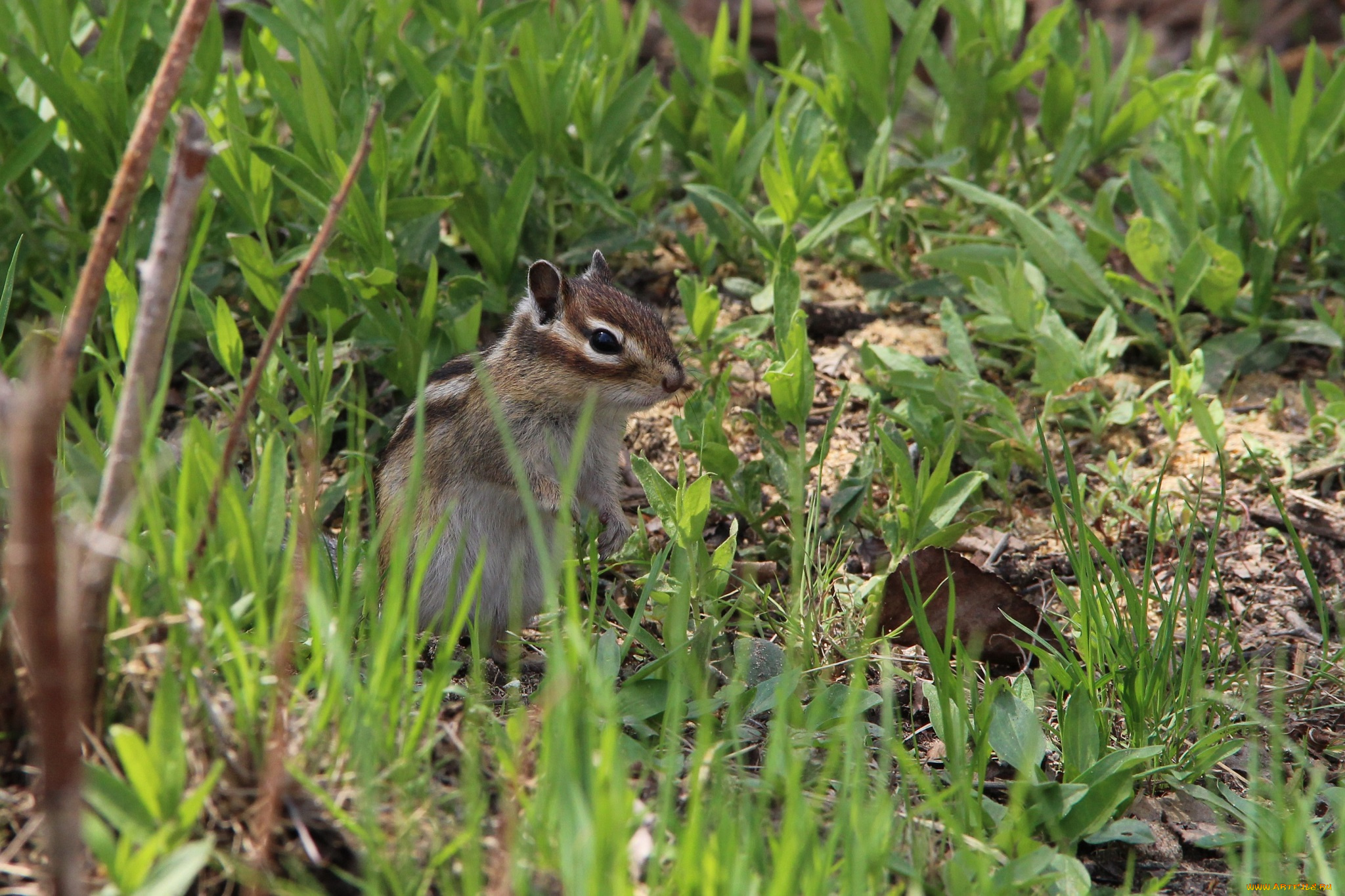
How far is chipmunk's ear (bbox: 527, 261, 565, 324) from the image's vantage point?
4.29m

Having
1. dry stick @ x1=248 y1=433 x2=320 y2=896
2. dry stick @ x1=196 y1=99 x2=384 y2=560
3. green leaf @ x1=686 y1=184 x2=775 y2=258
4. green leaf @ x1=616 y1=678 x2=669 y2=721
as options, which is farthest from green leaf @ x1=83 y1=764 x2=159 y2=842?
green leaf @ x1=686 y1=184 x2=775 y2=258

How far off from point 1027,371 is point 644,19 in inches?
90.1

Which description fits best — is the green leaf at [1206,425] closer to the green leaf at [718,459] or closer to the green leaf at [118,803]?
the green leaf at [718,459]

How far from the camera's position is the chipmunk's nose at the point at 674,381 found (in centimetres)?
423

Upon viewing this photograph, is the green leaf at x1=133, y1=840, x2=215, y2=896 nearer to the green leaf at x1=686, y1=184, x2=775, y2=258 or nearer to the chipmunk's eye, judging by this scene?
the chipmunk's eye

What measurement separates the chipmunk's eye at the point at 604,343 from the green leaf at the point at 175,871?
2.23m

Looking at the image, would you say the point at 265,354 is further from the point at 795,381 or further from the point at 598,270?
the point at 598,270

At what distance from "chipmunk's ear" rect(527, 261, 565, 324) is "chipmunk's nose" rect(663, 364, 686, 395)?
439 millimetres

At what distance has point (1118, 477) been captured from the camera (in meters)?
4.49

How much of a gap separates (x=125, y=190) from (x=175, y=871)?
1.21 metres

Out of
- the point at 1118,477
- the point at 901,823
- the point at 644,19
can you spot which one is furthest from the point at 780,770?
the point at 644,19

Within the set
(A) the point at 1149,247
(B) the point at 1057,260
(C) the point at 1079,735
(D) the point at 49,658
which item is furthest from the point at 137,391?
(A) the point at 1149,247

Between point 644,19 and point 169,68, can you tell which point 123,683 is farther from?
point 644,19

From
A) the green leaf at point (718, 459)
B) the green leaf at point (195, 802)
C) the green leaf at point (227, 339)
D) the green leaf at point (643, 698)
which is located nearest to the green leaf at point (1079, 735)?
the green leaf at point (643, 698)
